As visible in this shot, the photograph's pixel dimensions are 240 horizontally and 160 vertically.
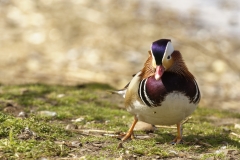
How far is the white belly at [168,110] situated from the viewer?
4148 millimetres

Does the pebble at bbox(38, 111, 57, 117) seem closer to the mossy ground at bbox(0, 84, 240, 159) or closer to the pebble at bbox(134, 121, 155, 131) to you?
the mossy ground at bbox(0, 84, 240, 159)

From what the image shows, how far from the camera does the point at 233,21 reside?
14.2m

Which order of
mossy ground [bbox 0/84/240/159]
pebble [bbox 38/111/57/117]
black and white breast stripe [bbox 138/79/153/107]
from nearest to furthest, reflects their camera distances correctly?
mossy ground [bbox 0/84/240/159] → black and white breast stripe [bbox 138/79/153/107] → pebble [bbox 38/111/57/117]

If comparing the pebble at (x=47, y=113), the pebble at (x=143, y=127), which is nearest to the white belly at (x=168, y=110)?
the pebble at (x=143, y=127)

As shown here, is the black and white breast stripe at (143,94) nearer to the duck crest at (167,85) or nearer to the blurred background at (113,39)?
the duck crest at (167,85)

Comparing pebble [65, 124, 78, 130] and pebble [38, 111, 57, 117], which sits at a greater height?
pebble [65, 124, 78, 130]

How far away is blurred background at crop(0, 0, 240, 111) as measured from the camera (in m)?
10.2

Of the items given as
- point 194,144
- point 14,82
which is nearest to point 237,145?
point 194,144

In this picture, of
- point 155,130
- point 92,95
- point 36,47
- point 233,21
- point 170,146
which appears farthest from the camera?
point 233,21

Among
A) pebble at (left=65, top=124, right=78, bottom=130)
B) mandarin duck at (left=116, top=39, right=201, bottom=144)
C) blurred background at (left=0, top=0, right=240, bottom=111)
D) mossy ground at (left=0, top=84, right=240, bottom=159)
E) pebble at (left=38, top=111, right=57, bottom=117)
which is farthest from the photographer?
blurred background at (left=0, top=0, right=240, bottom=111)

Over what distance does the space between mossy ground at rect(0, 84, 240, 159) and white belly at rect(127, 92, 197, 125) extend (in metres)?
0.27

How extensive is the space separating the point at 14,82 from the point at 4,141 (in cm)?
519

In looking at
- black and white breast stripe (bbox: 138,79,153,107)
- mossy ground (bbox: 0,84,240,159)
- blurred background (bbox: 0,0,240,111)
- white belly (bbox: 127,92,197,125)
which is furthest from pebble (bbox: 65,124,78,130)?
blurred background (bbox: 0,0,240,111)

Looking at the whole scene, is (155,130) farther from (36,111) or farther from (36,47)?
(36,47)
